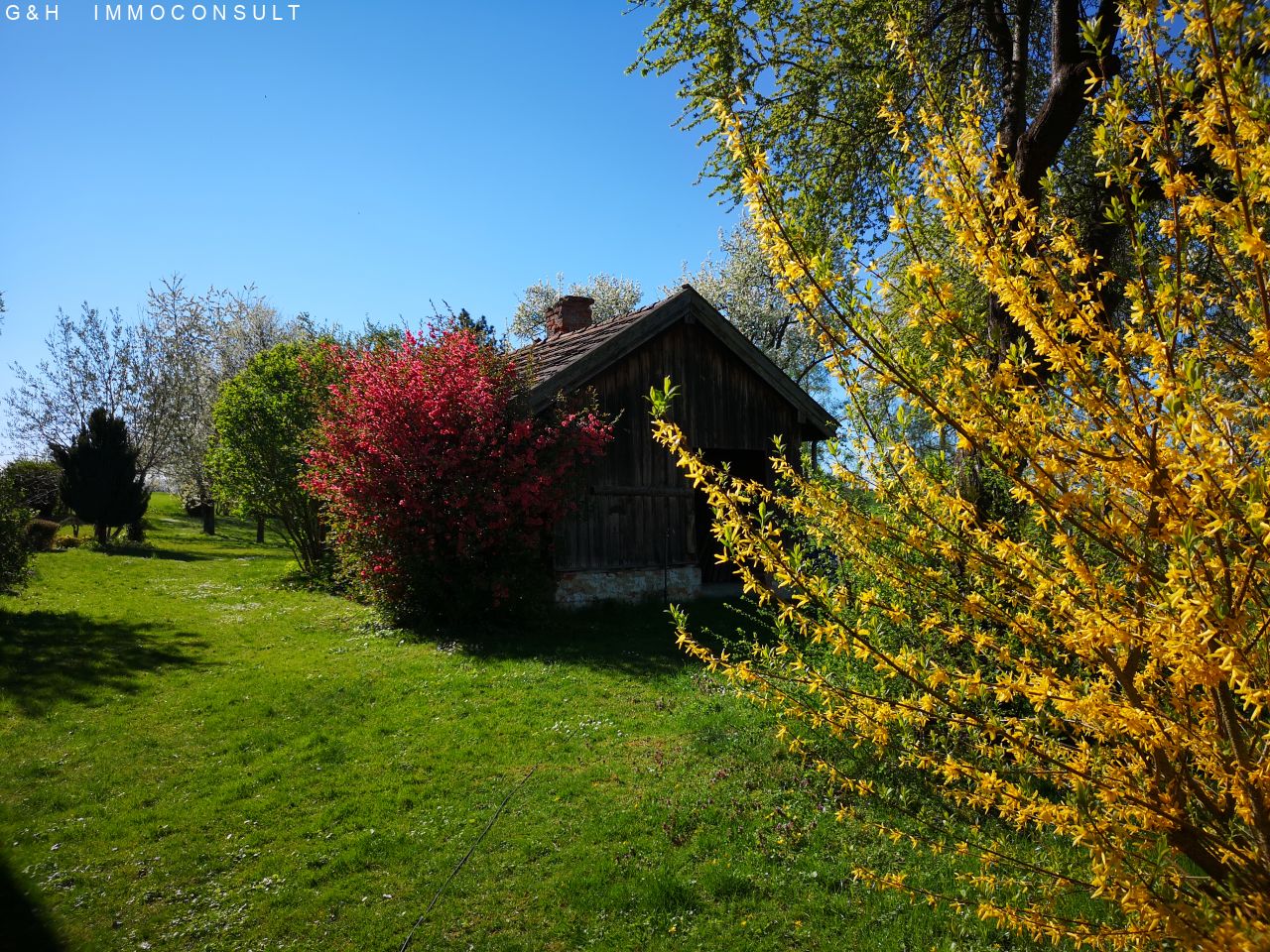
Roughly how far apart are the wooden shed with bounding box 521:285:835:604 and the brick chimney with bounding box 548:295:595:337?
1.71 metres

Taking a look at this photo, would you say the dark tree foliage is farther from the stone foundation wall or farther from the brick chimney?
the brick chimney

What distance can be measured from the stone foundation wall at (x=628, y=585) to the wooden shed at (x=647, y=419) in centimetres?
2

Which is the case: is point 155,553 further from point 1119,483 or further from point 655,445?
point 1119,483

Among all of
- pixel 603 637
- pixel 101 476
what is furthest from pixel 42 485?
pixel 603 637

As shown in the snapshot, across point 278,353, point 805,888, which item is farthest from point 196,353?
point 805,888

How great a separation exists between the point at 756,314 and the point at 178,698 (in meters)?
31.1

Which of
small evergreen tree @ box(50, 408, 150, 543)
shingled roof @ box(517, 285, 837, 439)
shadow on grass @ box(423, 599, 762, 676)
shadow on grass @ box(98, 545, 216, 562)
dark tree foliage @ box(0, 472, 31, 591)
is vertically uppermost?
shingled roof @ box(517, 285, 837, 439)

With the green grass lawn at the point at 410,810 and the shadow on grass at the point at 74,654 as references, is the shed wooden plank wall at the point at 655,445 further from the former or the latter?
the shadow on grass at the point at 74,654

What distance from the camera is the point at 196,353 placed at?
32.4m

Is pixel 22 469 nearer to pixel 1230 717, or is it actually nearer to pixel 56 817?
pixel 56 817

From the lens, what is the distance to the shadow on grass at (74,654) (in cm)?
826

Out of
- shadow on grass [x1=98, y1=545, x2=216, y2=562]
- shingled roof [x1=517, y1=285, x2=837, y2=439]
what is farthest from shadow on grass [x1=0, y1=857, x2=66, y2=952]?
shadow on grass [x1=98, y1=545, x2=216, y2=562]

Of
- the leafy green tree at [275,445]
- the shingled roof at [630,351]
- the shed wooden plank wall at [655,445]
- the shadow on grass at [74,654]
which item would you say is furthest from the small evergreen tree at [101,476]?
the shed wooden plank wall at [655,445]

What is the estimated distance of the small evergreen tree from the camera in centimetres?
2234
